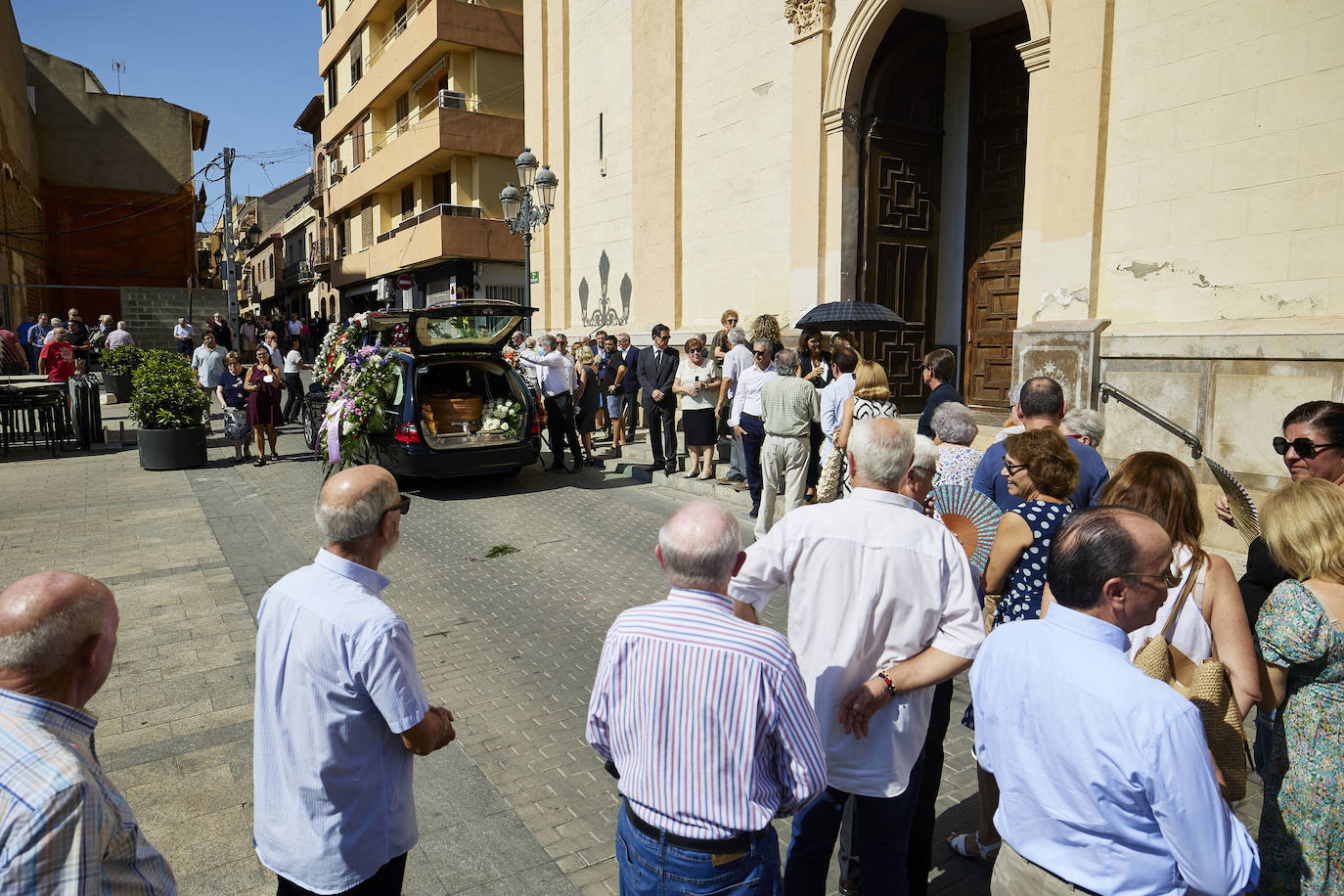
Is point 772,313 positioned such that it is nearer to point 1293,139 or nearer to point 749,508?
point 749,508

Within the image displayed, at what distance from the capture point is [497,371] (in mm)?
11688

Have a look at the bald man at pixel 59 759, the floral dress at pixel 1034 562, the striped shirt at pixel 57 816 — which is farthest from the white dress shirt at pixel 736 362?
the striped shirt at pixel 57 816

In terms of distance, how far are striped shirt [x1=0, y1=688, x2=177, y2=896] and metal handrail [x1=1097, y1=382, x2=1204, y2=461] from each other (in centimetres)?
862

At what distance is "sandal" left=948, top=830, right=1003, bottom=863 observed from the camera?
355 centimetres

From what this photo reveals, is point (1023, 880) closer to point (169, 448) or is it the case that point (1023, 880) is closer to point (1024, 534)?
point (1024, 534)

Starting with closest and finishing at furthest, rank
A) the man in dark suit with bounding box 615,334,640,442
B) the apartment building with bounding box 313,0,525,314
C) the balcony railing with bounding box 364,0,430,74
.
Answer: the man in dark suit with bounding box 615,334,640,442 → the apartment building with bounding box 313,0,525,314 → the balcony railing with bounding box 364,0,430,74

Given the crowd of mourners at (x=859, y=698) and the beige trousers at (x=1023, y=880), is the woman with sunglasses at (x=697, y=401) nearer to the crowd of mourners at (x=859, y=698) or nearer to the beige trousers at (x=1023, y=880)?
the crowd of mourners at (x=859, y=698)

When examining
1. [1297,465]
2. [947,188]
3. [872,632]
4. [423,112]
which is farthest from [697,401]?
[423,112]

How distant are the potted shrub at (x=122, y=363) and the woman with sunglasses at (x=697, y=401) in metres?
11.0

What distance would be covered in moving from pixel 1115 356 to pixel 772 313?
19.0ft

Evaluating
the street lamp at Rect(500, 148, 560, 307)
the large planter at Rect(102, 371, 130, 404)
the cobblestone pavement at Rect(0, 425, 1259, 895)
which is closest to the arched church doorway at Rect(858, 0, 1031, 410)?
the cobblestone pavement at Rect(0, 425, 1259, 895)

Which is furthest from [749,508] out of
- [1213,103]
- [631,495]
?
[1213,103]

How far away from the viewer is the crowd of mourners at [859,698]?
1783 mm

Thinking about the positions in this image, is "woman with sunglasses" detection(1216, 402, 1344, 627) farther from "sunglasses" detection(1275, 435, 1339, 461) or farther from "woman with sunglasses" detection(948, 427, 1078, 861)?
"woman with sunglasses" detection(948, 427, 1078, 861)
